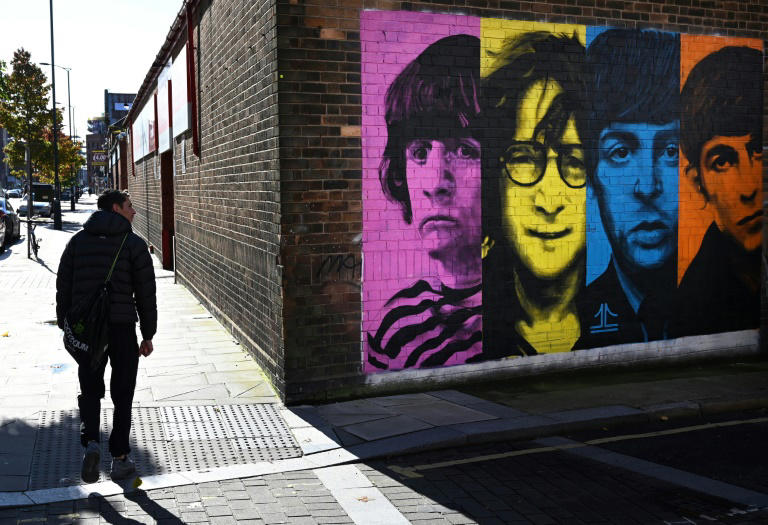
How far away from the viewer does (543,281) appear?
30.1ft

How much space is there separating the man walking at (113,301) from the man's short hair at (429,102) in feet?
10.1

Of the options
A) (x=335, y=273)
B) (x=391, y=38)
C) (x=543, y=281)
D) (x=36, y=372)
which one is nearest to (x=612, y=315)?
(x=543, y=281)

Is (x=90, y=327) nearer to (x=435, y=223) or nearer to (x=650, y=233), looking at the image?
(x=435, y=223)

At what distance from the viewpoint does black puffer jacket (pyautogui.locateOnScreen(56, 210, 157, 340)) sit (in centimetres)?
581

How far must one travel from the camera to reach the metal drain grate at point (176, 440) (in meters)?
6.09

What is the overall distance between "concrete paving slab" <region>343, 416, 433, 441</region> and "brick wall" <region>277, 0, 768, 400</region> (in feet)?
3.23

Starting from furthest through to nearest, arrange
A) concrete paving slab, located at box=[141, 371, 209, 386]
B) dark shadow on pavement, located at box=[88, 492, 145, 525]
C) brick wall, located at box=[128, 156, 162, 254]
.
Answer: brick wall, located at box=[128, 156, 162, 254] < concrete paving slab, located at box=[141, 371, 209, 386] < dark shadow on pavement, located at box=[88, 492, 145, 525]

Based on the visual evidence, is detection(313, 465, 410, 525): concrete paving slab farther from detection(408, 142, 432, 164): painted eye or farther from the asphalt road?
detection(408, 142, 432, 164): painted eye

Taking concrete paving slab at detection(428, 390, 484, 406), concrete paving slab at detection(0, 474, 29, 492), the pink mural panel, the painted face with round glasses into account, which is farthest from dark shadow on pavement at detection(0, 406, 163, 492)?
the painted face with round glasses

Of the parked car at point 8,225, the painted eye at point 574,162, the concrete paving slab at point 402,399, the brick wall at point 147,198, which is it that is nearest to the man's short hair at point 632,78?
the painted eye at point 574,162

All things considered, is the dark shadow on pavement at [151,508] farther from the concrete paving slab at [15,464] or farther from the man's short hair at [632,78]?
the man's short hair at [632,78]

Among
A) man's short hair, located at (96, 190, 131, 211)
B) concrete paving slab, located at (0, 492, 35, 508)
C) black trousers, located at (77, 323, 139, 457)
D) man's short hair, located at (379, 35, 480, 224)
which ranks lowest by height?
concrete paving slab, located at (0, 492, 35, 508)

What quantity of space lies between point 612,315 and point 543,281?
1.06 metres

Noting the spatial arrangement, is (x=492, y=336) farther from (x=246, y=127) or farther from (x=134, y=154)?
(x=134, y=154)
